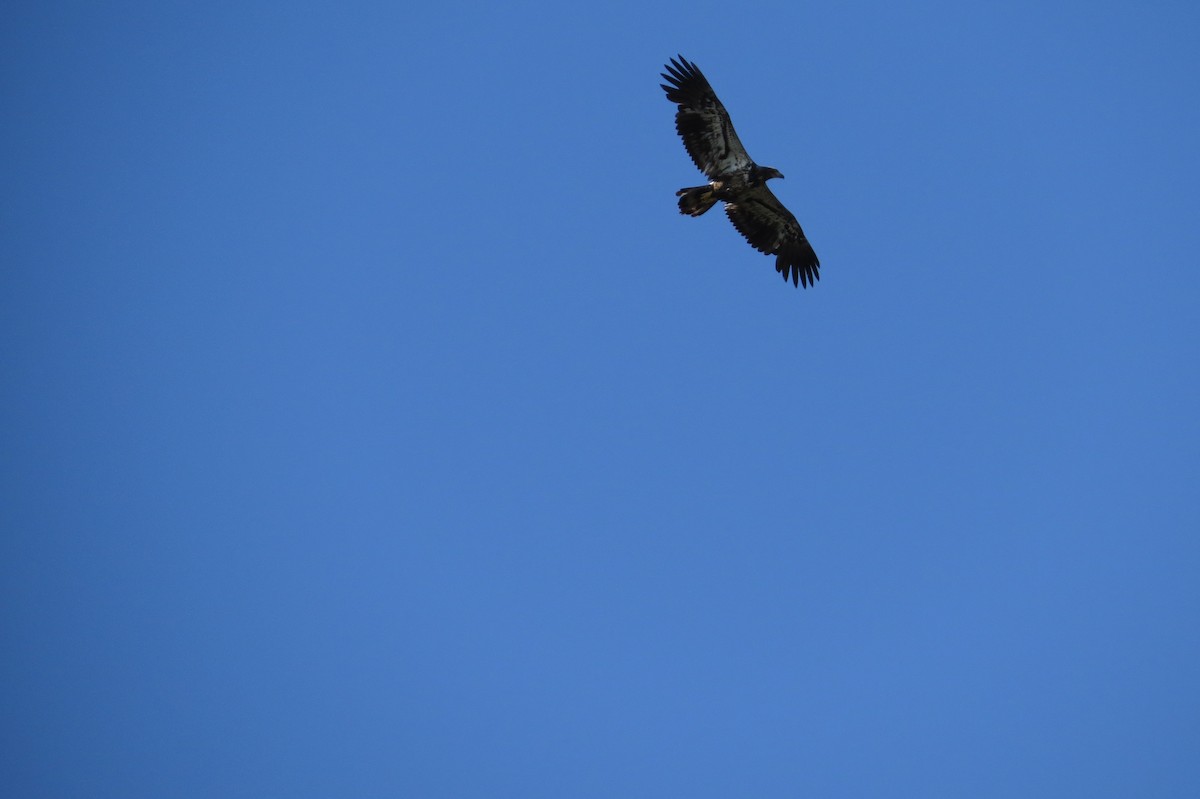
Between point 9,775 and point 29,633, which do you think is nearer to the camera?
point 9,775

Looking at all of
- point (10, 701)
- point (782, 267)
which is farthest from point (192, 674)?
point (782, 267)

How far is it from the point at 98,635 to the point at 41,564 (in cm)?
2336

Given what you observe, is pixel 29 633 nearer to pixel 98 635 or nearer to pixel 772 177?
pixel 98 635

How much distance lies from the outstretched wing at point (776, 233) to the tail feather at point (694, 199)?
110 cm

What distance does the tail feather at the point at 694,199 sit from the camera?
20562mm

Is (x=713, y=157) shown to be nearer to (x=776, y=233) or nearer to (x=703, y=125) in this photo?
(x=703, y=125)

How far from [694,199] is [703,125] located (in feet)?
4.85

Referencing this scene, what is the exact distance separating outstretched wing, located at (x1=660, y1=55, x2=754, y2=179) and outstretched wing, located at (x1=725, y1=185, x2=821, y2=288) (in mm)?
1085

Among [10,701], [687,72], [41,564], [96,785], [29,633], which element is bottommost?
[687,72]

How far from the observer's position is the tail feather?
2056 cm

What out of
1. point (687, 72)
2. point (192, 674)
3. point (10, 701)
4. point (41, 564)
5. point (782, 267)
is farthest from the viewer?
point (41, 564)

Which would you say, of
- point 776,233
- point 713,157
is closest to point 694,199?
point 713,157

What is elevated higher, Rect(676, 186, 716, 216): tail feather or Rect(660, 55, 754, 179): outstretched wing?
Rect(660, 55, 754, 179): outstretched wing

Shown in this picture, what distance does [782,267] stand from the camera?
74.2 ft
